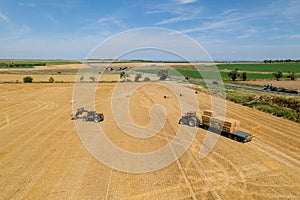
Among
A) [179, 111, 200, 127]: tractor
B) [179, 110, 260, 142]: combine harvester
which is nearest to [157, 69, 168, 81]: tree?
[179, 111, 200, 127]: tractor

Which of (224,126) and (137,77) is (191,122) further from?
(137,77)

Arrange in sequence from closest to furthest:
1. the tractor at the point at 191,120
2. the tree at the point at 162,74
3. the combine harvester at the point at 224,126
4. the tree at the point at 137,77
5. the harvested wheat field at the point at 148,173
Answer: the harvested wheat field at the point at 148,173 → the combine harvester at the point at 224,126 → the tractor at the point at 191,120 → the tree at the point at 162,74 → the tree at the point at 137,77

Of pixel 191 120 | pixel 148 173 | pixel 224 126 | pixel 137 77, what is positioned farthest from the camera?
pixel 137 77

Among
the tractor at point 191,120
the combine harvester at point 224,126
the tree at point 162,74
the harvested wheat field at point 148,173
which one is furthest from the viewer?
the tree at point 162,74

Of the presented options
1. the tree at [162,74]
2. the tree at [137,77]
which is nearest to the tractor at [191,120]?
the tree at [162,74]

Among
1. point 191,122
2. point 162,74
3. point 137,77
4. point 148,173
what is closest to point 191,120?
point 191,122

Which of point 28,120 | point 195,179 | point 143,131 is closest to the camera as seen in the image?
point 195,179

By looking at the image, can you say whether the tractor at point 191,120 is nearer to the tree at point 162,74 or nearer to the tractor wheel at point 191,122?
the tractor wheel at point 191,122

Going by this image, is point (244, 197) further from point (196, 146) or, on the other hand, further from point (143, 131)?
point (143, 131)

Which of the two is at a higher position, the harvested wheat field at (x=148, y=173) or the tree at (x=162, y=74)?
the tree at (x=162, y=74)

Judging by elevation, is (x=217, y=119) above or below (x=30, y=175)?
above

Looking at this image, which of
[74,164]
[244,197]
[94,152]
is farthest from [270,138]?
[74,164]
